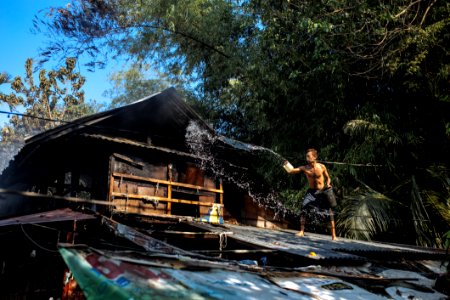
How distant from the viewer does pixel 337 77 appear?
41.0 feet

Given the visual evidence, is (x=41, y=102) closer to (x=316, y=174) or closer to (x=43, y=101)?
(x=43, y=101)

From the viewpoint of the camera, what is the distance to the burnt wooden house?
29.8ft

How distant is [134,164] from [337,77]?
23.8 feet

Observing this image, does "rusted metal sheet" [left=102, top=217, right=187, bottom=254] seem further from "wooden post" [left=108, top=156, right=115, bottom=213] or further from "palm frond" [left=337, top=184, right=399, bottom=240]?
"palm frond" [left=337, top=184, right=399, bottom=240]

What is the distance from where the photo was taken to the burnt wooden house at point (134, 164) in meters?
9.08

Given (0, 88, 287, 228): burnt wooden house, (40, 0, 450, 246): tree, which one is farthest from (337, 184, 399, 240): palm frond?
(0, 88, 287, 228): burnt wooden house

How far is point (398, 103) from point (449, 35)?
258 centimetres

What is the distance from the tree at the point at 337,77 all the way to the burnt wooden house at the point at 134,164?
2.32 meters

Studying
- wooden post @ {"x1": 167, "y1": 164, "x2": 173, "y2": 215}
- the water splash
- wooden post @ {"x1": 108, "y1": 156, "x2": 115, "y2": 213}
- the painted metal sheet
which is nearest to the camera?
the painted metal sheet

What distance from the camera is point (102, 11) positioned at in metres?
10.7

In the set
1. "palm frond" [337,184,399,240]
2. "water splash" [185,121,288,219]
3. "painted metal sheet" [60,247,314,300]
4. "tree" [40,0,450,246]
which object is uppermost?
"tree" [40,0,450,246]

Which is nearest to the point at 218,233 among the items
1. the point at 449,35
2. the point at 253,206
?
the point at 253,206

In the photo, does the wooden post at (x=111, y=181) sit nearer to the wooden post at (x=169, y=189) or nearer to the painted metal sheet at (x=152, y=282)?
the wooden post at (x=169, y=189)

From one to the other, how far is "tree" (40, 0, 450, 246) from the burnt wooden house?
7.61 feet
